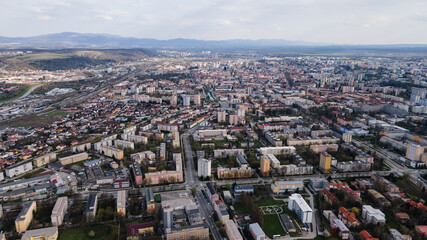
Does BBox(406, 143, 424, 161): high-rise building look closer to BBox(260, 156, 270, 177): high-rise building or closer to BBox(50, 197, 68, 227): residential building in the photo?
BBox(260, 156, 270, 177): high-rise building

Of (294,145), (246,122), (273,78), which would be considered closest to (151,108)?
(246,122)

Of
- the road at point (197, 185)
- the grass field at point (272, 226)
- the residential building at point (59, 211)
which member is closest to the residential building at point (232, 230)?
the road at point (197, 185)

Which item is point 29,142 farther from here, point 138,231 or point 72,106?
point 138,231

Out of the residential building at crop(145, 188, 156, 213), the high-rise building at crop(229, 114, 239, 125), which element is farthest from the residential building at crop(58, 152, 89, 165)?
the high-rise building at crop(229, 114, 239, 125)

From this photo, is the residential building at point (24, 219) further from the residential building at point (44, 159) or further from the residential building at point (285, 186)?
the residential building at point (285, 186)

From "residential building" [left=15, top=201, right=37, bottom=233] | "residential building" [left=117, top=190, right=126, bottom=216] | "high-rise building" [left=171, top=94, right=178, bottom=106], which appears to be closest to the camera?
"residential building" [left=15, top=201, right=37, bottom=233]

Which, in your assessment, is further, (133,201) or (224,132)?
(224,132)

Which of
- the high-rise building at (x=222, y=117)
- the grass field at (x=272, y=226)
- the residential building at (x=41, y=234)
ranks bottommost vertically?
the grass field at (x=272, y=226)
